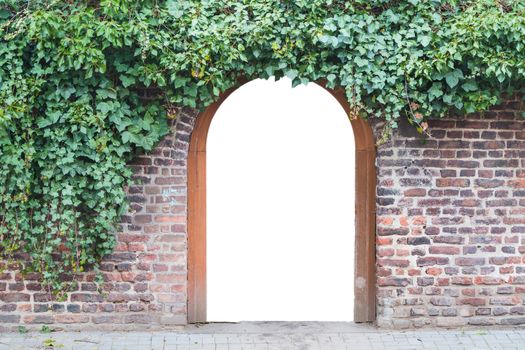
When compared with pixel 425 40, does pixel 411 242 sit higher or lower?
lower

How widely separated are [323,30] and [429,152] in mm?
1670

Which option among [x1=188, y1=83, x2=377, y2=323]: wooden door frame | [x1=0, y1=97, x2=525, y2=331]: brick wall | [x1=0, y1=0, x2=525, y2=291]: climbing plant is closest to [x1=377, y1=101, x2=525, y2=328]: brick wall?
[x1=0, y1=97, x2=525, y2=331]: brick wall

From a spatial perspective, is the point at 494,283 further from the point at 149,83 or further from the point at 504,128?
the point at 149,83

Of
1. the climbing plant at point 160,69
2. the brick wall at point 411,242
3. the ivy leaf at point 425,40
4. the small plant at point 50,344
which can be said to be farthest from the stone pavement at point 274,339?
the ivy leaf at point 425,40

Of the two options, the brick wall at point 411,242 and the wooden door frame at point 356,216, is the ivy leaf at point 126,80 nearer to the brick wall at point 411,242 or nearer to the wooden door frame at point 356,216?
the brick wall at point 411,242

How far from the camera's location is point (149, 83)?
7430mm

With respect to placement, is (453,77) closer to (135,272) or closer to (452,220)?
(452,220)

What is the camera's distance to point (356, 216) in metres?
8.34

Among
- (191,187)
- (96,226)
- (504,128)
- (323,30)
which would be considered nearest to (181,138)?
(191,187)

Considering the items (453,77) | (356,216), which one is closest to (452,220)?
(356,216)

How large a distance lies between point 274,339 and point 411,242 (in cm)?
166

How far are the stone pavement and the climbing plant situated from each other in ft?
2.17

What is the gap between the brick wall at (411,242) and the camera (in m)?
7.91

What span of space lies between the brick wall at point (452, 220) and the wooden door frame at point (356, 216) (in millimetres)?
234
